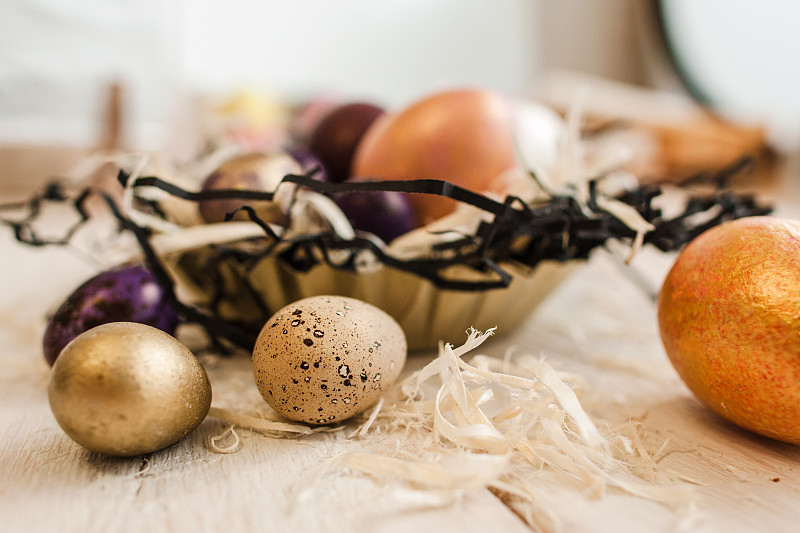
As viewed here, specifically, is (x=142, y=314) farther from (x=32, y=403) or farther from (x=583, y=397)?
(x=583, y=397)

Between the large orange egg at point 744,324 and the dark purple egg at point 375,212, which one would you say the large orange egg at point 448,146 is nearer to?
the dark purple egg at point 375,212

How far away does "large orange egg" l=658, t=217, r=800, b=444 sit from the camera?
0.93ft

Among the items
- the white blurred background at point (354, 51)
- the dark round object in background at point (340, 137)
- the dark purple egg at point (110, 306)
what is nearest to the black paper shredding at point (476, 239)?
the dark purple egg at point (110, 306)

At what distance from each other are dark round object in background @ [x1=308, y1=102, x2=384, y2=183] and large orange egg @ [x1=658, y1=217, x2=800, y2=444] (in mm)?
396

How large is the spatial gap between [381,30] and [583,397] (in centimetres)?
275

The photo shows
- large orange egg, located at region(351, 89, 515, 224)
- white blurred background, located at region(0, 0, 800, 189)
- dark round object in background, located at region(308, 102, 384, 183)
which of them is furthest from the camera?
white blurred background, located at region(0, 0, 800, 189)

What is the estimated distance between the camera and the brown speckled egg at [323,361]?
30 centimetres

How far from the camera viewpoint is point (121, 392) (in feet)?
0.87

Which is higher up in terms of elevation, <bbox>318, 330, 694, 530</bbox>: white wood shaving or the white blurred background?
the white blurred background

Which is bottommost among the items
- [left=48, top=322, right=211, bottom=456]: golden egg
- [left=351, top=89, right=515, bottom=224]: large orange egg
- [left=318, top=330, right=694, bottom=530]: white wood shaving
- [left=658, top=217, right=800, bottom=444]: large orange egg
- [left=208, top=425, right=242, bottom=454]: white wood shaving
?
[left=208, top=425, right=242, bottom=454]: white wood shaving

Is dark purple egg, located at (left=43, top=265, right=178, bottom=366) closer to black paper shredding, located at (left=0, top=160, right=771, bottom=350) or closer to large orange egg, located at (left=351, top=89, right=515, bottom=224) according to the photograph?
black paper shredding, located at (left=0, top=160, right=771, bottom=350)

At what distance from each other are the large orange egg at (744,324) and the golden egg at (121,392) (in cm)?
27

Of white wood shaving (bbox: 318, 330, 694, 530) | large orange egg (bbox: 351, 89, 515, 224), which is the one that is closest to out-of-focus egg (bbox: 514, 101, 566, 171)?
large orange egg (bbox: 351, 89, 515, 224)

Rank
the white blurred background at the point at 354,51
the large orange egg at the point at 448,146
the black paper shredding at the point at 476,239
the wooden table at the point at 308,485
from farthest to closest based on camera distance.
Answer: the white blurred background at the point at 354,51
the large orange egg at the point at 448,146
the black paper shredding at the point at 476,239
the wooden table at the point at 308,485
